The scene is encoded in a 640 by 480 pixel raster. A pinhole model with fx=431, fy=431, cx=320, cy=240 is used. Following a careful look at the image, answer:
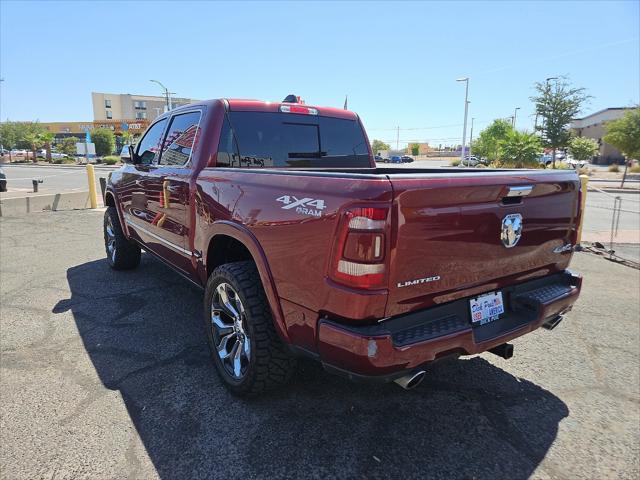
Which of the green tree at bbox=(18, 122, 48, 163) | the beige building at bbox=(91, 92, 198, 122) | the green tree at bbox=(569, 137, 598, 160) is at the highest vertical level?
the beige building at bbox=(91, 92, 198, 122)

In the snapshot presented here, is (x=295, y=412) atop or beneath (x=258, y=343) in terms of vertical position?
beneath

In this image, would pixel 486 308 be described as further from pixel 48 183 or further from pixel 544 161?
pixel 544 161

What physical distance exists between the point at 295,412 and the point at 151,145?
127 inches

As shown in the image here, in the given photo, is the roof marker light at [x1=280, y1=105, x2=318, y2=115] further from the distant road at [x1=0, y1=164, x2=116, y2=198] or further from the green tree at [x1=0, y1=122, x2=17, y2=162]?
the green tree at [x1=0, y1=122, x2=17, y2=162]

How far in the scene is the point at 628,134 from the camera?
27.8m

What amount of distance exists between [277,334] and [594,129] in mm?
84581

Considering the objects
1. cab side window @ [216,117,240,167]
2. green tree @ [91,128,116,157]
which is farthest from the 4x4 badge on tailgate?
green tree @ [91,128,116,157]

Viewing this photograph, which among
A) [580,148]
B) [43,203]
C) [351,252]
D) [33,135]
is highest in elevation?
[33,135]

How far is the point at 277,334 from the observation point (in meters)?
2.58

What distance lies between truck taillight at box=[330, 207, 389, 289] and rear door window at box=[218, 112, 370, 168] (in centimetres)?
174

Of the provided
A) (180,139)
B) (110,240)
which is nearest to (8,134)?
(110,240)

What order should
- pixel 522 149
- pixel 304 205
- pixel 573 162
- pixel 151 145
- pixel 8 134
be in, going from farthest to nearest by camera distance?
1. pixel 8 134
2. pixel 573 162
3. pixel 522 149
4. pixel 151 145
5. pixel 304 205

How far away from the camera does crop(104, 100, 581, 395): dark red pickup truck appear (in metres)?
1.98

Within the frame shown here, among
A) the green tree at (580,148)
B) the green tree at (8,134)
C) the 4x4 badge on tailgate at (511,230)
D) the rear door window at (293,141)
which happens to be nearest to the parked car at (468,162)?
the green tree at (580,148)
